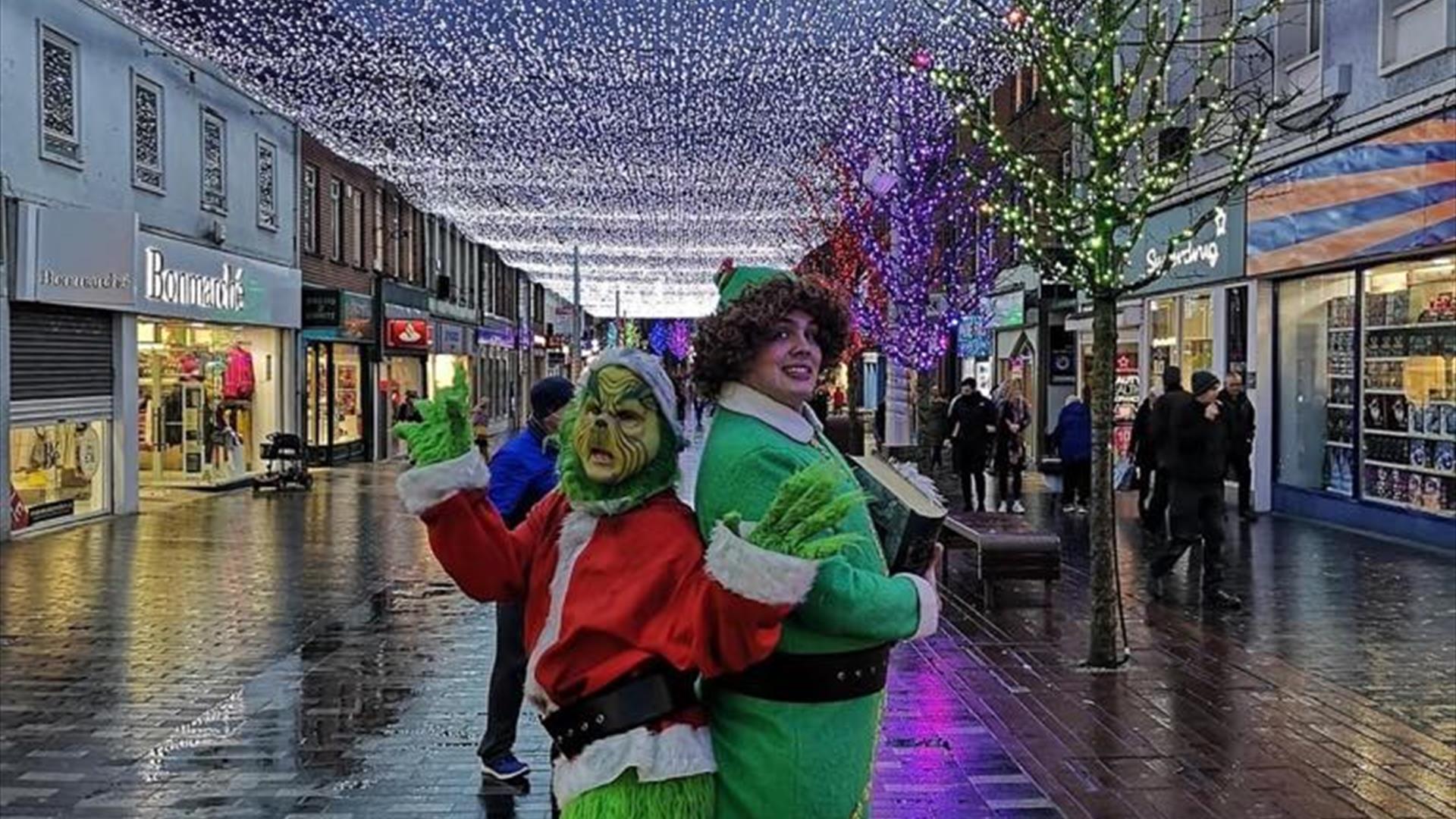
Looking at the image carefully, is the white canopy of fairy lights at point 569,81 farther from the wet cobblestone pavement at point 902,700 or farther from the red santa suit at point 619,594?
the red santa suit at point 619,594

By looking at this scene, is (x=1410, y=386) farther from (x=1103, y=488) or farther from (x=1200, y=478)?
(x=1103, y=488)

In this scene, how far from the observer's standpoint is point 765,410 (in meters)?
3.13

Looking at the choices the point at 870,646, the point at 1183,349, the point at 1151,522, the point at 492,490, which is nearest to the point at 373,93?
the point at 1151,522

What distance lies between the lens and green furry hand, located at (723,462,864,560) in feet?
8.72

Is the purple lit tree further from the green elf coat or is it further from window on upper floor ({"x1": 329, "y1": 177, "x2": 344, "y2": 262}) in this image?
the green elf coat

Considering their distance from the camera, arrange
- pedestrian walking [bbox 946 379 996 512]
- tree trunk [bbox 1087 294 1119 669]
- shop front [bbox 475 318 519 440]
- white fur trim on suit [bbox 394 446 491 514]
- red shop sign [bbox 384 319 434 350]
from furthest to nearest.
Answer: shop front [bbox 475 318 519 440] → red shop sign [bbox 384 319 434 350] → pedestrian walking [bbox 946 379 996 512] → tree trunk [bbox 1087 294 1119 669] → white fur trim on suit [bbox 394 446 491 514]

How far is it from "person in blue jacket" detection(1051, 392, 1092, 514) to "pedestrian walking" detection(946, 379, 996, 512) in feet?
3.01

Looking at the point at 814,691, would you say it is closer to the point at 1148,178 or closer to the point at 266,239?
the point at 1148,178

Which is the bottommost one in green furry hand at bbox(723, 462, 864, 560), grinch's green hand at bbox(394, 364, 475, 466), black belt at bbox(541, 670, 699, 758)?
black belt at bbox(541, 670, 699, 758)

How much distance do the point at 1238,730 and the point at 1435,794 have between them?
44.5 inches

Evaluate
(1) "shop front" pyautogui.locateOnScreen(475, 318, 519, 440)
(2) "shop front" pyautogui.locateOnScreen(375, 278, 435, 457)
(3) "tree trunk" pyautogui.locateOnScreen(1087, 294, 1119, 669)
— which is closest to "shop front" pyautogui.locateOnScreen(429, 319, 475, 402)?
(2) "shop front" pyautogui.locateOnScreen(375, 278, 435, 457)

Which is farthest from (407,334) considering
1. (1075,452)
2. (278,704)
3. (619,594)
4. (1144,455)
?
(619,594)

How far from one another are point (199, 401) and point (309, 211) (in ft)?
20.7

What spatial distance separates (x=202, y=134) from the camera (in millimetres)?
21688
